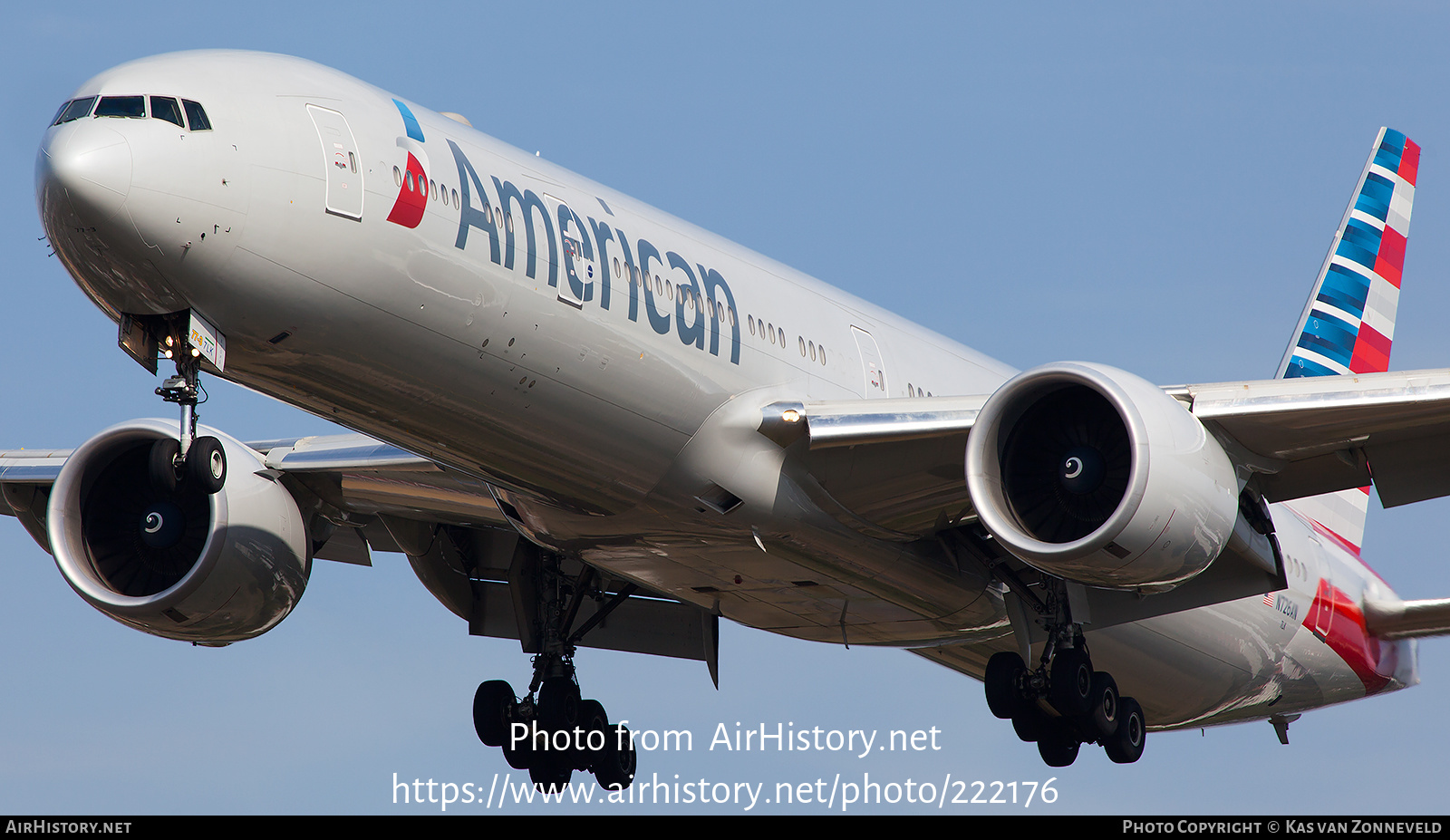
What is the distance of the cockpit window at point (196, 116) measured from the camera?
14.4 metres

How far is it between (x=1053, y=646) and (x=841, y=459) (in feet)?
13.8

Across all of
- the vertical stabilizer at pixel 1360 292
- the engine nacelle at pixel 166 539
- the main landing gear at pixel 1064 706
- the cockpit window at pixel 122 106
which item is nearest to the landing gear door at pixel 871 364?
the main landing gear at pixel 1064 706

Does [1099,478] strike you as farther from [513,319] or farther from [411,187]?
[411,187]

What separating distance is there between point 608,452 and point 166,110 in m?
5.45

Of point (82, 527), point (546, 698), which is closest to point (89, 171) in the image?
point (82, 527)

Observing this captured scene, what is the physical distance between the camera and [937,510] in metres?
19.1

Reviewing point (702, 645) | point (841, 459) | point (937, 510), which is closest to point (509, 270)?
point (841, 459)

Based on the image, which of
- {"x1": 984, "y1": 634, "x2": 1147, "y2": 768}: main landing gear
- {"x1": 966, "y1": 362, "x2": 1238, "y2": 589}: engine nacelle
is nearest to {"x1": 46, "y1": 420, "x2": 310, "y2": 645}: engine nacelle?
{"x1": 984, "y1": 634, "x2": 1147, "y2": 768}: main landing gear

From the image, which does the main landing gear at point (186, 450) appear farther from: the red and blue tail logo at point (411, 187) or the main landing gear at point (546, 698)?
the main landing gear at point (546, 698)

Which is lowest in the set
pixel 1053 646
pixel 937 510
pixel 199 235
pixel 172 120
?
pixel 1053 646

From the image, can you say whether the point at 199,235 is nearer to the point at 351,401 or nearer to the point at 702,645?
the point at 351,401

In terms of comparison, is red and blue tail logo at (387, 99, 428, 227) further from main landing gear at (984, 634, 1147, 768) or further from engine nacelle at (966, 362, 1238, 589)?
main landing gear at (984, 634, 1147, 768)

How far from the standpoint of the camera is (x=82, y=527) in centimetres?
2130

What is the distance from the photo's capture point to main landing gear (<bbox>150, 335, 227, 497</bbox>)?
47.3 feet
